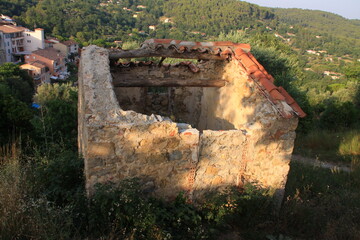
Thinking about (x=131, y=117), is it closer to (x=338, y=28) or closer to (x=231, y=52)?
(x=231, y=52)

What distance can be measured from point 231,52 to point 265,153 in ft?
6.35

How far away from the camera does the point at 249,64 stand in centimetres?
467

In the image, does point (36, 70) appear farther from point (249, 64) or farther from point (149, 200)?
point (149, 200)

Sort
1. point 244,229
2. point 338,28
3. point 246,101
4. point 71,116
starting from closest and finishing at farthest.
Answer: point 244,229
point 246,101
point 71,116
point 338,28

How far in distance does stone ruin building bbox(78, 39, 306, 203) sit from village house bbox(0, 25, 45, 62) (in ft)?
173

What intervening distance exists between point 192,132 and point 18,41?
60638 mm

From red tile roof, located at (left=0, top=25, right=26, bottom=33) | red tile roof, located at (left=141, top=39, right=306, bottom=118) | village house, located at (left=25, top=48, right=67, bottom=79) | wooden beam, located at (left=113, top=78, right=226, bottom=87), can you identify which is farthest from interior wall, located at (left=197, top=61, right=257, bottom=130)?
red tile roof, located at (left=0, top=25, right=26, bottom=33)

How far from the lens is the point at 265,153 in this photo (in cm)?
430

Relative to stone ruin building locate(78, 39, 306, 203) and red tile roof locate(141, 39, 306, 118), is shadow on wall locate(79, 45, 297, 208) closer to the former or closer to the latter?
stone ruin building locate(78, 39, 306, 203)

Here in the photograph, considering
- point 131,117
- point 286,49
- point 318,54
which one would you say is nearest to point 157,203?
point 131,117

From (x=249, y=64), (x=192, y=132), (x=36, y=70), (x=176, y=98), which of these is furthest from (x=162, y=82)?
(x=36, y=70)

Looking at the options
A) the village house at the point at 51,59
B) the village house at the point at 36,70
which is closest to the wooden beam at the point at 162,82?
the village house at the point at 36,70

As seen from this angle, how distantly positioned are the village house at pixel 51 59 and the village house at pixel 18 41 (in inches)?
146

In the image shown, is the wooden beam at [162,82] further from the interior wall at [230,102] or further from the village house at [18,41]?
the village house at [18,41]
